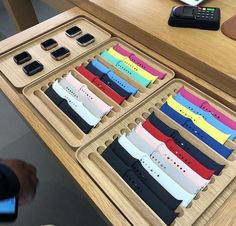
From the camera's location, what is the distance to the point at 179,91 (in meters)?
0.65

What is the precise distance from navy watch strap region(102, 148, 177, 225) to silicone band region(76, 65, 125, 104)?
5.3 inches

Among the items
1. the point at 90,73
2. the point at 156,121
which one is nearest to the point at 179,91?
the point at 156,121

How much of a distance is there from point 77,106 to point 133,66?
17 cm

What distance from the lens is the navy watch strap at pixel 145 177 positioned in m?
0.49

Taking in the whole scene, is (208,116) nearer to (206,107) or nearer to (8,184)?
(206,107)

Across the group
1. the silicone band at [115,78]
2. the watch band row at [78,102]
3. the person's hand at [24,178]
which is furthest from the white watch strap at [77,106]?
the person's hand at [24,178]

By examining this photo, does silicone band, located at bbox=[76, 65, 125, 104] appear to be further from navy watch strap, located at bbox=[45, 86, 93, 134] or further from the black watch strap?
the black watch strap

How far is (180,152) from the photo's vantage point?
55cm

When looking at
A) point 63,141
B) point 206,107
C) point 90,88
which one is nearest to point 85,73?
point 90,88

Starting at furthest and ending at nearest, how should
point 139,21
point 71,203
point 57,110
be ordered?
point 71,203 < point 139,21 < point 57,110

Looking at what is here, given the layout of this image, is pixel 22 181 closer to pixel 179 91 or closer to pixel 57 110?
pixel 57 110

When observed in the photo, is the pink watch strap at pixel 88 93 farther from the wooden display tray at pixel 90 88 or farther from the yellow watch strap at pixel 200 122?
the yellow watch strap at pixel 200 122

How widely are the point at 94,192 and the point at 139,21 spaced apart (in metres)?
0.45

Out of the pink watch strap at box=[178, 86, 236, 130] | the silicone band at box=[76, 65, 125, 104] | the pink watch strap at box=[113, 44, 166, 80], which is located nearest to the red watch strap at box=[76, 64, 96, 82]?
the silicone band at box=[76, 65, 125, 104]
